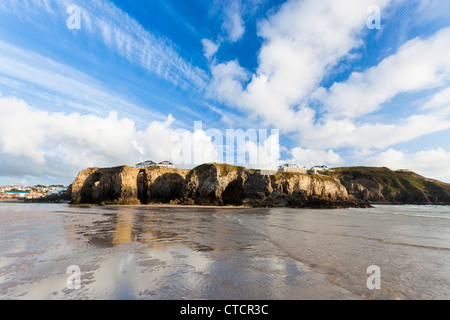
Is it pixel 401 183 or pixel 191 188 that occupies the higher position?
pixel 401 183

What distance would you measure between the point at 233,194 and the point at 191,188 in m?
13.9

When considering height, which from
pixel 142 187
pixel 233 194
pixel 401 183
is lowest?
pixel 233 194

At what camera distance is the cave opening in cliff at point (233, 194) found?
204 ft

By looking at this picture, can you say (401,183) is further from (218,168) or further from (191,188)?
(191,188)

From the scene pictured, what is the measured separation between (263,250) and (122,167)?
67.3 meters

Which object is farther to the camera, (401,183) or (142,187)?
(401,183)

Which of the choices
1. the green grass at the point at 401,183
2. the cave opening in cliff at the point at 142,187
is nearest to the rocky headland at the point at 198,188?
the cave opening in cliff at the point at 142,187

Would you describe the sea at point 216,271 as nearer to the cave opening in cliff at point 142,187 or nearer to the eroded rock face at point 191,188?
the eroded rock face at point 191,188

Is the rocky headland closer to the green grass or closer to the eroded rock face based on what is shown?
the eroded rock face

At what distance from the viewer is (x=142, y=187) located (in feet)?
222

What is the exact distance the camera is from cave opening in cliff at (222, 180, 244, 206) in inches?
2452

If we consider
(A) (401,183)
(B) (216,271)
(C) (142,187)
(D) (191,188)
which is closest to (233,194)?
(D) (191,188)

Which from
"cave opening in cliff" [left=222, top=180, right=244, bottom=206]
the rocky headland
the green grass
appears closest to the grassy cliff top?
the rocky headland
